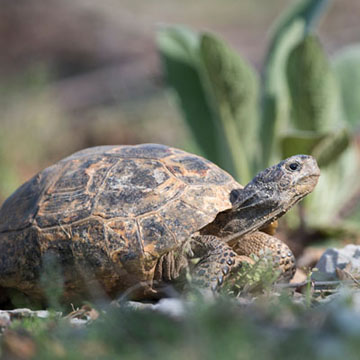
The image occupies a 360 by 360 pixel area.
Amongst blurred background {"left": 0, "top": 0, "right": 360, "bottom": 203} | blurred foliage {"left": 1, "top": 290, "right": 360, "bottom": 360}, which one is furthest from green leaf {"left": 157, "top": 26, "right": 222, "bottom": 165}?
blurred foliage {"left": 1, "top": 290, "right": 360, "bottom": 360}

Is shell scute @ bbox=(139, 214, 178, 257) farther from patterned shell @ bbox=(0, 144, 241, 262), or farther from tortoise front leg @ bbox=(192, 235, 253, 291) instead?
tortoise front leg @ bbox=(192, 235, 253, 291)

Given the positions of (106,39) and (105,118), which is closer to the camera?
(105,118)

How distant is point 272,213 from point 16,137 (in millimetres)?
6198

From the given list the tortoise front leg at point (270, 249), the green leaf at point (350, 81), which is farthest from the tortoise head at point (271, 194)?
the green leaf at point (350, 81)

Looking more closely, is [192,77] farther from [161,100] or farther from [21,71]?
[21,71]

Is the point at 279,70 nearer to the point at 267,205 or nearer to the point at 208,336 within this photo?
the point at 267,205

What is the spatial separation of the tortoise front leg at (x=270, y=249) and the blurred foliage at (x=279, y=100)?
1707 mm

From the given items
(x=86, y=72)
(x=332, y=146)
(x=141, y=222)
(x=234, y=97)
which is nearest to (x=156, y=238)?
(x=141, y=222)

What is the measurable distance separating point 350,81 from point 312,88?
1.01 m

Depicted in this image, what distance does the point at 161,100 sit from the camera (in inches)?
444

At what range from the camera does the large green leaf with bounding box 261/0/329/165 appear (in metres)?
5.47

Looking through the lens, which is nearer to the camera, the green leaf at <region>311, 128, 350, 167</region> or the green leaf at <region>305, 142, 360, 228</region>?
the green leaf at <region>311, 128, 350, 167</region>

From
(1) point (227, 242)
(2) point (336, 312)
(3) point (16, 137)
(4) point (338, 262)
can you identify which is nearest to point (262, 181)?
(1) point (227, 242)

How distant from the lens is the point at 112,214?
2.88 m
